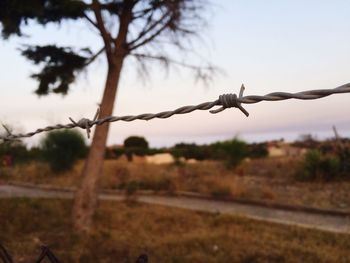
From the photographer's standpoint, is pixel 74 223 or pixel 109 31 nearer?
pixel 74 223

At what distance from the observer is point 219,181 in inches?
436

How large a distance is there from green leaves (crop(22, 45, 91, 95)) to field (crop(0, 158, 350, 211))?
3.54 m

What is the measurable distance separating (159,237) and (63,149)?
931 cm

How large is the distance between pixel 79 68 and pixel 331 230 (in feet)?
15.1

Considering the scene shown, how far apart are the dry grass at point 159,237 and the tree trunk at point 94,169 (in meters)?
0.27

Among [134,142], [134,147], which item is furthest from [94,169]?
[134,142]

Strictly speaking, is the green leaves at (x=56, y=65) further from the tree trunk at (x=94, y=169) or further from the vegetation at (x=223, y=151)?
the vegetation at (x=223, y=151)

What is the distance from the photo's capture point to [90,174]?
644 cm

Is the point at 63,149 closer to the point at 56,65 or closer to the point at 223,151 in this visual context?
the point at 223,151

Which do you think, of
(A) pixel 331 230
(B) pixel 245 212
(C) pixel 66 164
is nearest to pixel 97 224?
(B) pixel 245 212

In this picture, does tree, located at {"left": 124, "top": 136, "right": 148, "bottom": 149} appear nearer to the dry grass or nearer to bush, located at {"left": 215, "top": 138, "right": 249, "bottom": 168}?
bush, located at {"left": 215, "top": 138, "right": 249, "bottom": 168}

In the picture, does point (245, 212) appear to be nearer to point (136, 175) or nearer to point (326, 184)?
point (326, 184)

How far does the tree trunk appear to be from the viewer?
20.6 ft

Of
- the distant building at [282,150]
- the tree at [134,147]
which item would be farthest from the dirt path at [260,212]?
the distant building at [282,150]
